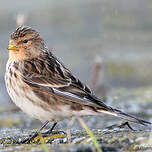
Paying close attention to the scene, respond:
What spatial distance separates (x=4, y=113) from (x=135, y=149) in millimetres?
5049

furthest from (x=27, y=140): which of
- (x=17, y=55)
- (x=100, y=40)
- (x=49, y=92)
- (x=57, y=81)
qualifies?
(x=100, y=40)

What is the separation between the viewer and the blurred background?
1130cm

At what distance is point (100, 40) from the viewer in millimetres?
15648

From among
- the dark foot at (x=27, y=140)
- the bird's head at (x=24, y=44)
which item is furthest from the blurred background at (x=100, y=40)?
the dark foot at (x=27, y=140)

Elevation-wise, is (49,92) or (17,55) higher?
(17,55)

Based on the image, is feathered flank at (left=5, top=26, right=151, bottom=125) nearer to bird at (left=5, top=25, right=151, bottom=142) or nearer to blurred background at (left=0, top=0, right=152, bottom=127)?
bird at (left=5, top=25, right=151, bottom=142)

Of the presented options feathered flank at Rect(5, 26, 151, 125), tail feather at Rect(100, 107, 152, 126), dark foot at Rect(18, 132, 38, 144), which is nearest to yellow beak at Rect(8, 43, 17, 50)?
feathered flank at Rect(5, 26, 151, 125)

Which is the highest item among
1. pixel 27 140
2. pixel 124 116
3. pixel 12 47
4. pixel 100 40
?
pixel 12 47

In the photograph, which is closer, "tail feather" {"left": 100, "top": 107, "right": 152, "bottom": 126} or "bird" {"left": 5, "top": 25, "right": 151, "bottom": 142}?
"tail feather" {"left": 100, "top": 107, "right": 152, "bottom": 126}

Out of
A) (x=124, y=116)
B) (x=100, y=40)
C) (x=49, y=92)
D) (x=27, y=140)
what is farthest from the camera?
(x=100, y=40)

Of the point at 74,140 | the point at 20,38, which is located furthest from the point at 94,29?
the point at 74,140

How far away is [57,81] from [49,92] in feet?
0.60

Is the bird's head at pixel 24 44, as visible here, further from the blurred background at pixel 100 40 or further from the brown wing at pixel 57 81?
the blurred background at pixel 100 40

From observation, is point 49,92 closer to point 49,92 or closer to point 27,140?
point 49,92
